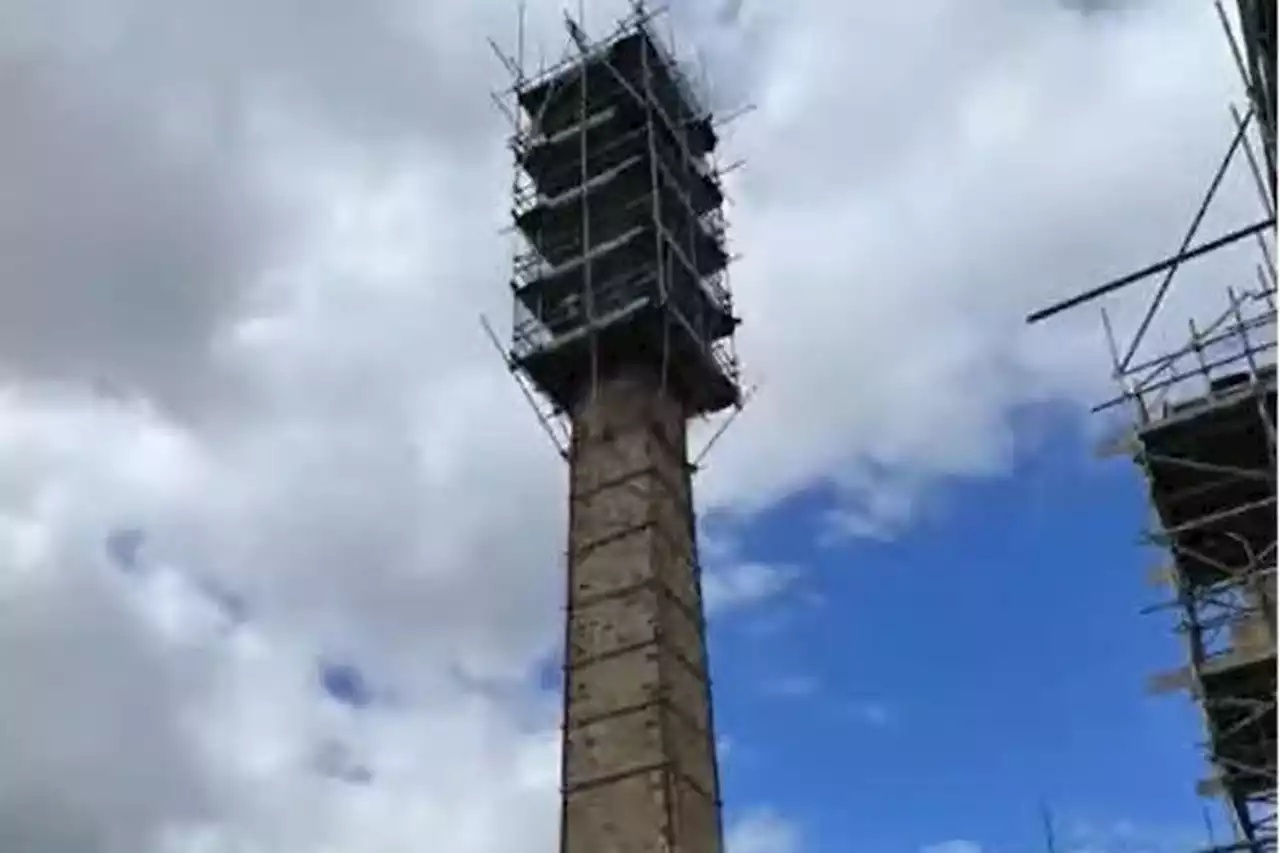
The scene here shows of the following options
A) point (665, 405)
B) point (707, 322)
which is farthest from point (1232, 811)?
point (707, 322)

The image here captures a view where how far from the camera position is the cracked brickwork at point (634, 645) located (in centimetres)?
2694

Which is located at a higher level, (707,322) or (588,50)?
(588,50)

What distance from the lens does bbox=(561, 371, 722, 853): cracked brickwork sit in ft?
88.4

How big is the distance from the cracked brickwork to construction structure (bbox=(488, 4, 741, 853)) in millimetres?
32

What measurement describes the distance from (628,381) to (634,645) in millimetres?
5971

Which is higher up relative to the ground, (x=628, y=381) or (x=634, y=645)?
(x=628, y=381)

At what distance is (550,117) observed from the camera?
37062mm

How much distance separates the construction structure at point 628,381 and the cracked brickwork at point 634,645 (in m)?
0.03

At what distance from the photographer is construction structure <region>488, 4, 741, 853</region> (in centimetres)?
2748

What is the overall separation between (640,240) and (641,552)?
732cm

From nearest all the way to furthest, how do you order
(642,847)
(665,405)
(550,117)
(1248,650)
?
Answer: 1. (1248,650)
2. (642,847)
3. (665,405)
4. (550,117)

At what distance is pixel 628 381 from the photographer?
32125 mm

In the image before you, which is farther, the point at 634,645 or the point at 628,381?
the point at 628,381

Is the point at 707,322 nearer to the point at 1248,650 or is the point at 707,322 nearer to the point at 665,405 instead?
the point at 665,405
